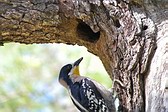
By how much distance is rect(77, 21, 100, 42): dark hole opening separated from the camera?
11.3 ft

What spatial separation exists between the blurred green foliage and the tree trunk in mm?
1458

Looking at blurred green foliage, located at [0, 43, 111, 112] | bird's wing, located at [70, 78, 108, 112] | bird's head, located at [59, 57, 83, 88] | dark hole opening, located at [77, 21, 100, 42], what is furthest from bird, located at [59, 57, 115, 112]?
blurred green foliage, located at [0, 43, 111, 112]

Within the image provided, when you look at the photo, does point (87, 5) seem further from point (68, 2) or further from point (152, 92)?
point (152, 92)

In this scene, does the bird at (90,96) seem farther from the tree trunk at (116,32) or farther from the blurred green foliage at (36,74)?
the blurred green foliage at (36,74)

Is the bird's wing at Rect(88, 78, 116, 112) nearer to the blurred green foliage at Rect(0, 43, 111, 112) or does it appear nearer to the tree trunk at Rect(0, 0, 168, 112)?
the tree trunk at Rect(0, 0, 168, 112)

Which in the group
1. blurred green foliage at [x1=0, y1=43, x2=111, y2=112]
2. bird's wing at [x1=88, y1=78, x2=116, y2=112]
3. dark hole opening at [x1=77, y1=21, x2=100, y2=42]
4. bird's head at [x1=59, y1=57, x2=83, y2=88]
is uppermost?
blurred green foliage at [x1=0, y1=43, x2=111, y2=112]

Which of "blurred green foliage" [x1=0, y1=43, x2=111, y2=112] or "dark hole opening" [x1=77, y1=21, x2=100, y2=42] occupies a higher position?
"blurred green foliage" [x1=0, y1=43, x2=111, y2=112]

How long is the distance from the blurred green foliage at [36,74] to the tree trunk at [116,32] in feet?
4.78

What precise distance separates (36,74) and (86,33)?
3.22 m

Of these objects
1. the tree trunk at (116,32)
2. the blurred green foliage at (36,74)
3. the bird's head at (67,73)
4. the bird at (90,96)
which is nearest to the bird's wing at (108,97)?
the bird at (90,96)

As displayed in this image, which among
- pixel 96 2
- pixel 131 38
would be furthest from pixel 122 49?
pixel 96 2

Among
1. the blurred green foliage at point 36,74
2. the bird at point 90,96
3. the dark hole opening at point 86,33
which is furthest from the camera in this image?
the blurred green foliage at point 36,74

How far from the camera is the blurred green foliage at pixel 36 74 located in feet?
17.9

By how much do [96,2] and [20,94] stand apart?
3.23 m
